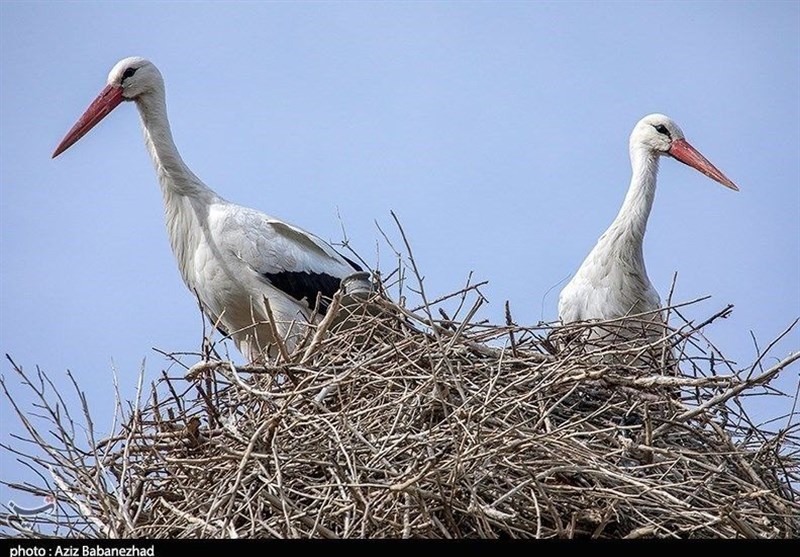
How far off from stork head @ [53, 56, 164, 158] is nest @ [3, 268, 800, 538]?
216 centimetres

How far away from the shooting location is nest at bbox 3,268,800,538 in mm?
3848

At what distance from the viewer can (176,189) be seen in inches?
245

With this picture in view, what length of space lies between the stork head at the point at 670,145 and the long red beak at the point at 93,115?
2.38m

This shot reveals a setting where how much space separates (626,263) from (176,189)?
1965mm

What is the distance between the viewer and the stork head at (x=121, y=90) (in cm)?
636

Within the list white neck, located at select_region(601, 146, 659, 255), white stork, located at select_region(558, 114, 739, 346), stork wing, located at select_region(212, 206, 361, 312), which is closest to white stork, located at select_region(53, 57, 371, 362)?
stork wing, located at select_region(212, 206, 361, 312)

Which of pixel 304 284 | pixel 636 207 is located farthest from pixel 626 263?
pixel 304 284

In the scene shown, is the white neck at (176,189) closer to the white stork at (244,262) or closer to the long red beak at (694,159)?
the white stork at (244,262)

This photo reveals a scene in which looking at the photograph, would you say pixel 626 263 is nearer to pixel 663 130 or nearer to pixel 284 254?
pixel 663 130

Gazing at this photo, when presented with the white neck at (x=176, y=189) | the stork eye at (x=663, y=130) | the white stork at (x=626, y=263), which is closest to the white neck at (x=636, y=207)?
the white stork at (x=626, y=263)

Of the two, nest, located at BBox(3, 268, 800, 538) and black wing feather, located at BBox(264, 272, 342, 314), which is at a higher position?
black wing feather, located at BBox(264, 272, 342, 314)

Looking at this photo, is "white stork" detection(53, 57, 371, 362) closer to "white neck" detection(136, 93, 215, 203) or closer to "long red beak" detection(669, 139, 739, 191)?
"white neck" detection(136, 93, 215, 203)

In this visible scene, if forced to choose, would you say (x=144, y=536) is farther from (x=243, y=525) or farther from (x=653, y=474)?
(x=653, y=474)

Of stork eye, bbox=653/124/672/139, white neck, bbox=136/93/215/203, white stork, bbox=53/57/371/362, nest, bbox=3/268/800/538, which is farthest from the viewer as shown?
stork eye, bbox=653/124/672/139
